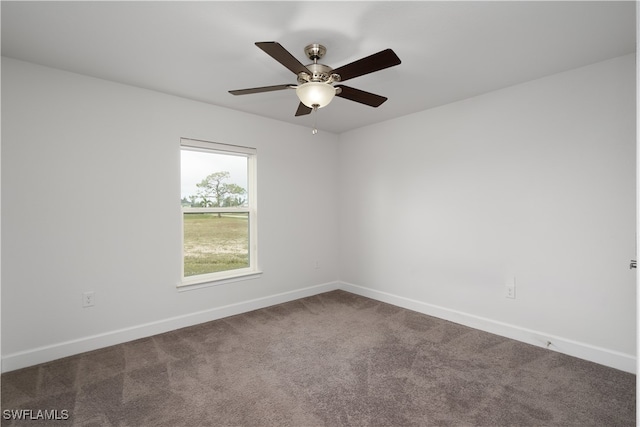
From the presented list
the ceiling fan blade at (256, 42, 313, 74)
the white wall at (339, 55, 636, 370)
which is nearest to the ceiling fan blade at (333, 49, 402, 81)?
the ceiling fan blade at (256, 42, 313, 74)

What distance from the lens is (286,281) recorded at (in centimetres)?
413

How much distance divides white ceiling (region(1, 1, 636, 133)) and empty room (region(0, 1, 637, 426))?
17mm

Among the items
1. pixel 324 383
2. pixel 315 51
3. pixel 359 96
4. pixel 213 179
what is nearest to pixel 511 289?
pixel 324 383

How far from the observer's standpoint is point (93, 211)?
9.04ft

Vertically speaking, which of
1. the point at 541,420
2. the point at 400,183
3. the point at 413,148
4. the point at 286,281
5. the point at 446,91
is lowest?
the point at 541,420

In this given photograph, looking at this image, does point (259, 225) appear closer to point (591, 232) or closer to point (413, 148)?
point (413, 148)

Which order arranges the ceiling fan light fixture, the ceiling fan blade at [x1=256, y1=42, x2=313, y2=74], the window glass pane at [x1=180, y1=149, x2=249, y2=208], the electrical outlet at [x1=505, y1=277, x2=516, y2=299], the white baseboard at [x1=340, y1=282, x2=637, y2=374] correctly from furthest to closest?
the window glass pane at [x1=180, y1=149, x2=249, y2=208] → the electrical outlet at [x1=505, y1=277, x2=516, y2=299] → the white baseboard at [x1=340, y1=282, x2=637, y2=374] → the ceiling fan light fixture → the ceiling fan blade at [x1=256, y1=42, x2=313, y2=74]

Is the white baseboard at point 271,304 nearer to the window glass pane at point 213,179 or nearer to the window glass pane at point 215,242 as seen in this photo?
the window glass pane at point 215,242

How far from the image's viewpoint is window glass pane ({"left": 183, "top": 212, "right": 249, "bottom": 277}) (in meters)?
3.46

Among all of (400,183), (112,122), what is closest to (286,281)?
(400,183)

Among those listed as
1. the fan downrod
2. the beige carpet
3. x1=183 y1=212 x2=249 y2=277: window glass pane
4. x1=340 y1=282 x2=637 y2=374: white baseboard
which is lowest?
the beige carpet

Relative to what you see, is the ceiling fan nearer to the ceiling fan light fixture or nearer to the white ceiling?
the ceiling fan light fixture

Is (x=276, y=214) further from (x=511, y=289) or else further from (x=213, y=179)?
(x=511, y=289)

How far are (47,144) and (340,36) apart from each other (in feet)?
7.99
